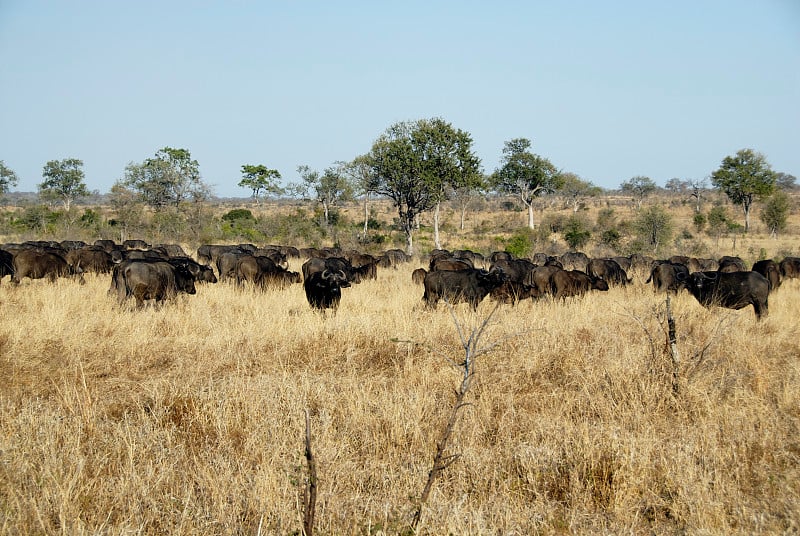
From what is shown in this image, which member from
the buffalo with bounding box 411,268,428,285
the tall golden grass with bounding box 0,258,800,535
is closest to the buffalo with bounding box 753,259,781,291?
the tall golden grass with bounding box 0,258,800,535

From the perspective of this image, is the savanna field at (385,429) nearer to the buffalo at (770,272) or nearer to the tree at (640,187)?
the buffalo at (770,272)

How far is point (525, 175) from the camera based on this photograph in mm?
46531

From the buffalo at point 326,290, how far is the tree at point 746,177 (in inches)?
1556

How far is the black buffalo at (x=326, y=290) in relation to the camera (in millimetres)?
10781

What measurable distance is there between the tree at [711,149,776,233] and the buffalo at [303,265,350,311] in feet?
130

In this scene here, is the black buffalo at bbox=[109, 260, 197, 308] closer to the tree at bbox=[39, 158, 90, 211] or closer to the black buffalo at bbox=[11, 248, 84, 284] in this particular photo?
the black buffalo at bbox=[11, 248, 84, 284]

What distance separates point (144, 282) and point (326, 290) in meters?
3.75

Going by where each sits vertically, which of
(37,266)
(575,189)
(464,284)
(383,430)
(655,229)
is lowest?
(383,430)

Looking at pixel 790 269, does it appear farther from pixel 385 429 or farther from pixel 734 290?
pixel 385 429

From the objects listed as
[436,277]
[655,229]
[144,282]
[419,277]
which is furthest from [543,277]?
[655,229]

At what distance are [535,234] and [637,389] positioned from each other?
3265 centimetres

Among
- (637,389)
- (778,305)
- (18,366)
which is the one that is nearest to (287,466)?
(637,389)

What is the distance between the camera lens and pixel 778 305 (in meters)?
11.6

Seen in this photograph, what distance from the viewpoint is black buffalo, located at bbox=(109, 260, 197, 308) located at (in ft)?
35.6
